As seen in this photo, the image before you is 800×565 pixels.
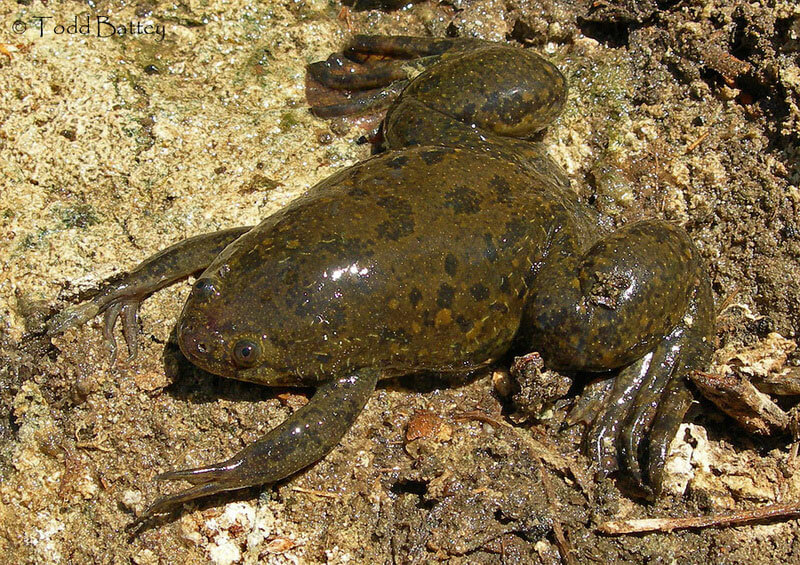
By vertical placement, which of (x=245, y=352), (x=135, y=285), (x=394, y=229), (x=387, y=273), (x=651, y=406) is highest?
(x=394, y=229)

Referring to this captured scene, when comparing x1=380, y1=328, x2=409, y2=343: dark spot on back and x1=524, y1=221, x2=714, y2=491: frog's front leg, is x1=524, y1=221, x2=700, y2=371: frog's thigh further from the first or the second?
x1=380, y1=328, x2=409, y2=343: dark spot on back

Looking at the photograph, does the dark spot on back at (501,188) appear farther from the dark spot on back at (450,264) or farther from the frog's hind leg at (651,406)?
the frog's hind leg at (651,406)

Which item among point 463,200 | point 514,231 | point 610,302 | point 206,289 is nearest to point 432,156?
point 463,200

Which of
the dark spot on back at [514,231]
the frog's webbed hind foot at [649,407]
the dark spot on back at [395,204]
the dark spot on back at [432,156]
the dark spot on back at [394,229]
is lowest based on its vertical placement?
the frog's webbed hind foot at [649,407]

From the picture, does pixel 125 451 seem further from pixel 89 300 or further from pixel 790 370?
pixel 790 370

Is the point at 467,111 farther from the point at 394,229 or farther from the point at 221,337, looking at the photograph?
the point at 221,337

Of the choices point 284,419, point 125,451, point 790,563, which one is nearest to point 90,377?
point 125,451

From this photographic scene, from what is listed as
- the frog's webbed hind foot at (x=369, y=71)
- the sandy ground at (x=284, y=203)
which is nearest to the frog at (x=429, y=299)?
the sandy ground at (x=284, y=203)
